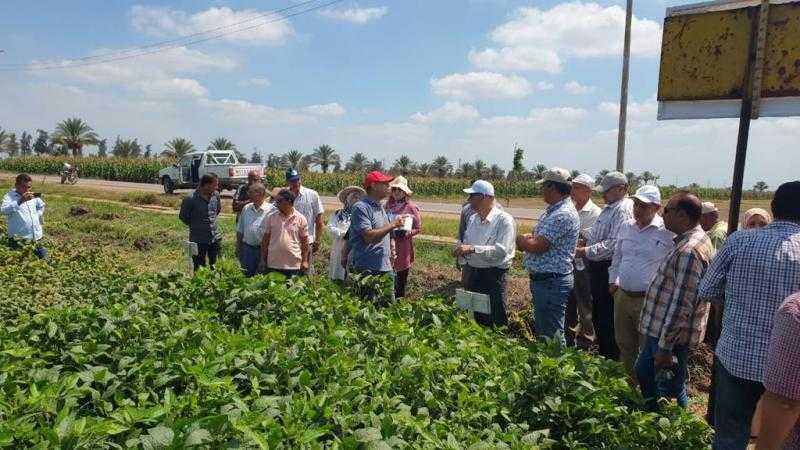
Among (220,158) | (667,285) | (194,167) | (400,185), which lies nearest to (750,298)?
(667,285)

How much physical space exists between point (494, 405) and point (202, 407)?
1149 mm

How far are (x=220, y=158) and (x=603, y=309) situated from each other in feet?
74.5

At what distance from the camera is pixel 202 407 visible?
2037 mm

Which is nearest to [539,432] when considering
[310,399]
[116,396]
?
[310,399]

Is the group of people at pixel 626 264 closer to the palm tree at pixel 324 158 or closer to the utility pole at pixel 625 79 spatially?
the utility pole at pixel 625 79

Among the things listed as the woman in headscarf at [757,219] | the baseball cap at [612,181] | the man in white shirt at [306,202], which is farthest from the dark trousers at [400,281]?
the woman in headscarf at [757,219]

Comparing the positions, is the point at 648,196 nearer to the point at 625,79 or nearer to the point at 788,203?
the point at 788,203

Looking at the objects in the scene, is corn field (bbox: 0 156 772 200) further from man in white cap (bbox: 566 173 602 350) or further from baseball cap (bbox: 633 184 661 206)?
baseball cap (bbox: 633 184 661 206)

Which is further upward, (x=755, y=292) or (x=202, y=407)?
(x=755, y=292)

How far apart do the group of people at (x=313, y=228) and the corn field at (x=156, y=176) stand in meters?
25.4

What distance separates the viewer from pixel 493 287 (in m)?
5.13

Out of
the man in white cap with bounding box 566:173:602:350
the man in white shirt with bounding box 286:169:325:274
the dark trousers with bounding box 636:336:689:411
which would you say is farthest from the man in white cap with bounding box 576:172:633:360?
the man in white shirt with bounding box 286:169:325:274

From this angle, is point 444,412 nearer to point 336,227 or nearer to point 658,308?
point 658,308

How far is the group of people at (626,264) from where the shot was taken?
2584mm
